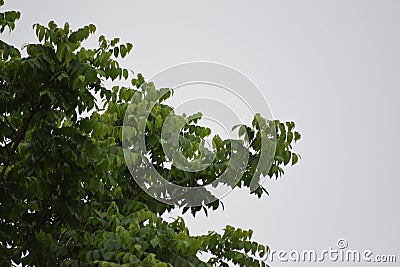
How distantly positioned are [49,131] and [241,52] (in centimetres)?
502

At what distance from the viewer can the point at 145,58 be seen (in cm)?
845

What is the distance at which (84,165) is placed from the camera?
143 inches

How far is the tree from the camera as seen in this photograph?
3.45m

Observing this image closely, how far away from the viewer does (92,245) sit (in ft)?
11.9

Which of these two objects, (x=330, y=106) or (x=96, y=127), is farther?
(x=330, y=106)

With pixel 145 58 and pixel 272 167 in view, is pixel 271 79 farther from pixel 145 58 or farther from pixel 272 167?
pixel 272 167

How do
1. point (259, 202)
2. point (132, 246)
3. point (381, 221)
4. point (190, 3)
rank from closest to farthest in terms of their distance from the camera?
point (132, 246)
point (381, 221)
point (259, 202)
point (190, 3)

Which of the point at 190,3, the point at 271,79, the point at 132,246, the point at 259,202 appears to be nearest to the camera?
the point at 132,246

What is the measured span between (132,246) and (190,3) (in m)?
6.00

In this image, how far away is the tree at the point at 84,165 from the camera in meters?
3.45

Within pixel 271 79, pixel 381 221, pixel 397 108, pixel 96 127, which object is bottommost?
pixel 96 127

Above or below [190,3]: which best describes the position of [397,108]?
below

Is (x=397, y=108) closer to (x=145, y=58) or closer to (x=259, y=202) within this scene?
(x=259, y=202)

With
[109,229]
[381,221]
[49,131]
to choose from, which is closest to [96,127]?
[49,131]
